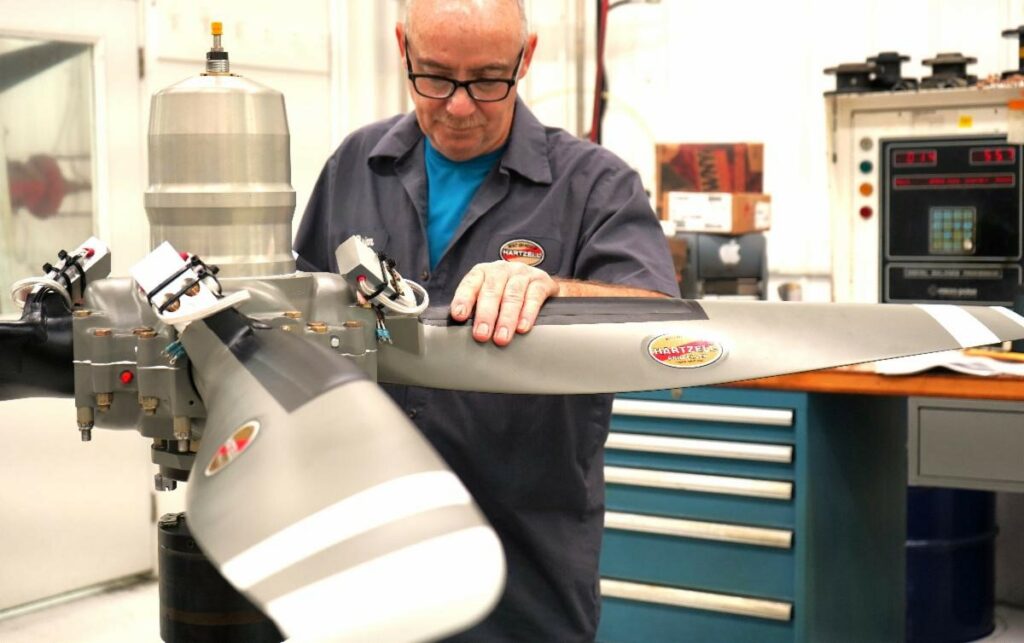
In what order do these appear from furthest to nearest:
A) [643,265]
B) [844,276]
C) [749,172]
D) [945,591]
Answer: [749,172] → [844,276] → [945,591] → [643,265]

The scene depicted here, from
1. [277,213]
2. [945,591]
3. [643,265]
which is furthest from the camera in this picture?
[945,591]

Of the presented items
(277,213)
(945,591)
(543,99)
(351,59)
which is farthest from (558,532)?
(543,99)

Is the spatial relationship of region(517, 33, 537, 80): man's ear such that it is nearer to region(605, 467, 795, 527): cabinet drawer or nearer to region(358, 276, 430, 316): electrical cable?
region(358, 276, 430, 316): electrical cable

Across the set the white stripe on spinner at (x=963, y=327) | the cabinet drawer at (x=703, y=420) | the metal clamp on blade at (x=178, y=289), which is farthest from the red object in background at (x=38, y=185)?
the white stripe on spinner at (x=963, y=327)

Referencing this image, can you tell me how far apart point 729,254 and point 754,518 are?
3.11ft

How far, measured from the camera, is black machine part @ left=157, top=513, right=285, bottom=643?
2.46 feet

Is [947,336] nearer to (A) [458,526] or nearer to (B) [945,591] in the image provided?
(A) [458,526]

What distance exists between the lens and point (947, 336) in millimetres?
860

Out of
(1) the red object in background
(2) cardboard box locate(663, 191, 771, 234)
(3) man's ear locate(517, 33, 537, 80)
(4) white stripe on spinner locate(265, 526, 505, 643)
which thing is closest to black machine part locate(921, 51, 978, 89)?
(2) cardboard box locate(663, 191, 771, 234)

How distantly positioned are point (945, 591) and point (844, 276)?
3.18 ft

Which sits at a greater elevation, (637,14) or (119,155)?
(637,14)

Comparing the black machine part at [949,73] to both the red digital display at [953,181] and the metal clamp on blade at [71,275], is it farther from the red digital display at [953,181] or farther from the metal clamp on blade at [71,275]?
the metal clamp on blade at [71,275]

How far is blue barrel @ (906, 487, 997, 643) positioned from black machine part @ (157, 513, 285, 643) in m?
2.96

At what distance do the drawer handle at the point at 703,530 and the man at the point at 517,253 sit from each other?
1.47 metres
